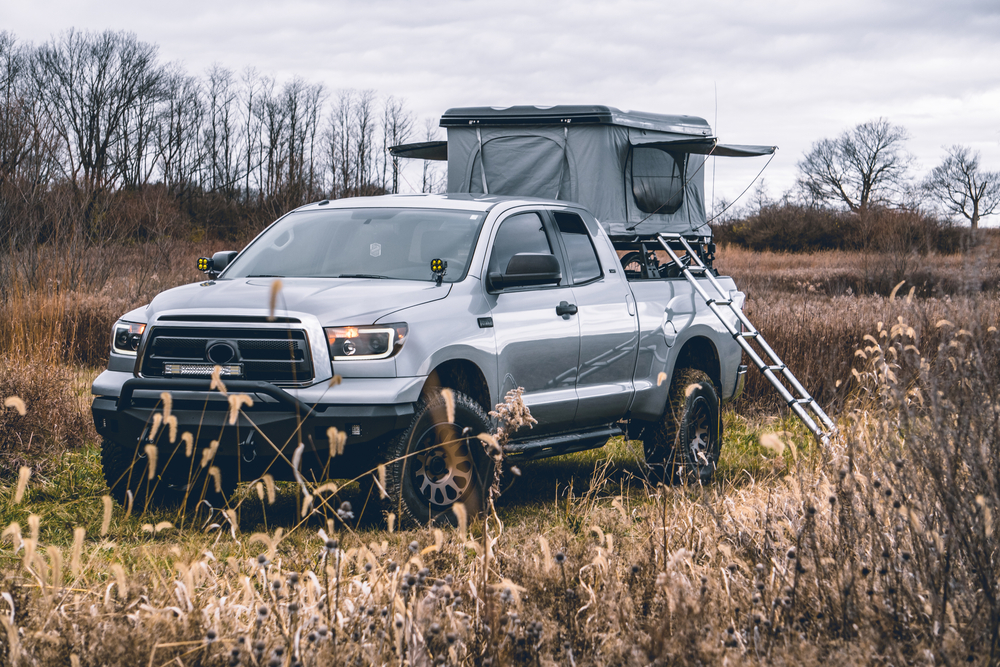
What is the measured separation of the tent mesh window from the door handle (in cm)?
282

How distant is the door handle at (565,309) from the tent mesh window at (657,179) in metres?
2.82

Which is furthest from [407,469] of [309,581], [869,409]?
[869,409]

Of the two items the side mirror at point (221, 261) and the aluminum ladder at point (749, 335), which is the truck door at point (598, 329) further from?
the side mirror at point (221, 261)

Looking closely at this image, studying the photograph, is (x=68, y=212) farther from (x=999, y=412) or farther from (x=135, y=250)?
(x=999, y=412)

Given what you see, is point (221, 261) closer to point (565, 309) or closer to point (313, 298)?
point (313, 298)

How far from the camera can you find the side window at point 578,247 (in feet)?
26.7

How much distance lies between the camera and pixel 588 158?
10.2 meters

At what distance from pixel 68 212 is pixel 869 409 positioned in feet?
36.4

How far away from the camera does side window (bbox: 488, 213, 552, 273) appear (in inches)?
292

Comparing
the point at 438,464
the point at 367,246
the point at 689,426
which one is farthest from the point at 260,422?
the point at 689,426

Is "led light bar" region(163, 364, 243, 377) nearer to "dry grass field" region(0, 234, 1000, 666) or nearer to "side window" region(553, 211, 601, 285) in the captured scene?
"dry grass field" region(0, 234, 1000, 666)

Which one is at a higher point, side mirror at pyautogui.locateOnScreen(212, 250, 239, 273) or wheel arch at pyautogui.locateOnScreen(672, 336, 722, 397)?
side mirror at pyautogui.locateOnScreen(212, 250, 239, 273)

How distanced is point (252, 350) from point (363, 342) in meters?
0.61

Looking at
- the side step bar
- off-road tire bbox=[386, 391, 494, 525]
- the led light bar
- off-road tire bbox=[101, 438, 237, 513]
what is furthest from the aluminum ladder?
the led light bar
